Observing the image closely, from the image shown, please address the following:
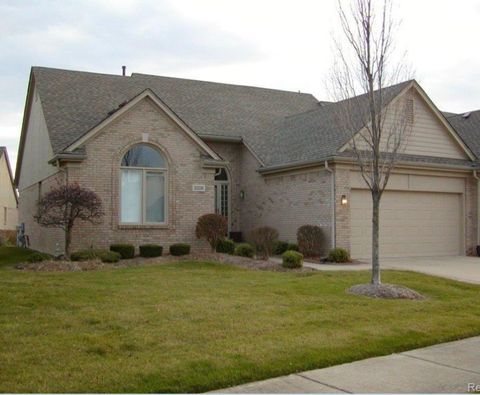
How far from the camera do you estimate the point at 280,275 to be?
46.8ft

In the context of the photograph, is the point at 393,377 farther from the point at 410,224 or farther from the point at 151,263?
the point at 410,224

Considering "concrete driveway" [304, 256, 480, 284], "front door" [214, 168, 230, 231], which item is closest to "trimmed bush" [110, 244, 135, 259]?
"concrete driveway" [304, 256, 480, 284]

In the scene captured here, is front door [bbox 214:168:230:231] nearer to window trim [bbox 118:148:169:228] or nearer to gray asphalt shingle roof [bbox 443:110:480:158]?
window trim [bbox 118:148:169:228]

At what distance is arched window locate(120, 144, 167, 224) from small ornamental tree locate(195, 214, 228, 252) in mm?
1234

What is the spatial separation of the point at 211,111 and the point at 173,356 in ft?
64.6

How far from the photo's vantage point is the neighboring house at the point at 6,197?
40.7 metres

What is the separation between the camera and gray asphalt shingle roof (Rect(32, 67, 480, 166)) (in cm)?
2047

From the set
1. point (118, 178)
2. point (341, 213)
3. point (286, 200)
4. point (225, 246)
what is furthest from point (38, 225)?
point (341, 213)

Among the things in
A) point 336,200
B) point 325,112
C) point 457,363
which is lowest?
point 457,363

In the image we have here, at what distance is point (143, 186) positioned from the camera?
1870 cm

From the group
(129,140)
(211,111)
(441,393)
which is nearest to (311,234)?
(129,140)

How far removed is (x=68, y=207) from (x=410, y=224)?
39.5 feet

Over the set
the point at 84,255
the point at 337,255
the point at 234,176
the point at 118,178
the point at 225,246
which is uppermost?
the point at 234,176

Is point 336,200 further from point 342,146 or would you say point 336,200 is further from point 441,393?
point 441,393
